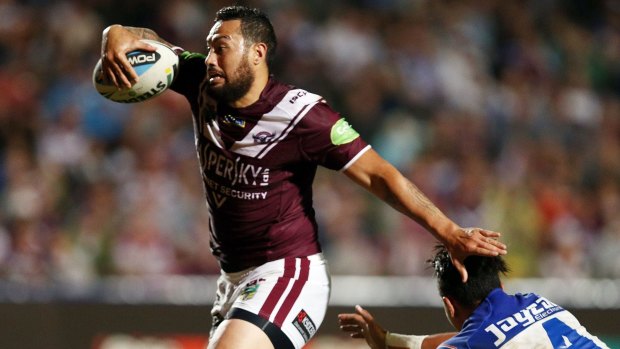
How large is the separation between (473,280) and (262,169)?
116 centimetres

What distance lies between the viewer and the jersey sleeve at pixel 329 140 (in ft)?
16.5

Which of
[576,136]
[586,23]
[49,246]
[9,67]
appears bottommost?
[49,246]

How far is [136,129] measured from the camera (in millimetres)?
10344

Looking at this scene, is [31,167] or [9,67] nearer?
[31,167]

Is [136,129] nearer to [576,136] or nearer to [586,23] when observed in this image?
[576,136]

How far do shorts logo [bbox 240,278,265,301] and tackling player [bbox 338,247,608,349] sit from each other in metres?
0.88

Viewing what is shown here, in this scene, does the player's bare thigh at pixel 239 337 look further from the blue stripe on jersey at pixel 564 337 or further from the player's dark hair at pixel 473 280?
the blue stripe on jersey at pixel 564 337

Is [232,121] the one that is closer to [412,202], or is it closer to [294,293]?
[294,293]

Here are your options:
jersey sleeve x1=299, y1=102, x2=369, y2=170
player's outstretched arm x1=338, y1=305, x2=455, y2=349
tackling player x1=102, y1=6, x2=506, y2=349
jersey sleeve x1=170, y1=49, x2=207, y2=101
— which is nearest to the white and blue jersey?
tackling player x1=102, y1=6, x2=506, y2=349

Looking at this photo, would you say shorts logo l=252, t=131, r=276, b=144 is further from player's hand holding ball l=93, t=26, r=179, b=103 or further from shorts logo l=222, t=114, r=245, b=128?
player's hand holding ball l=93, t=26, r=179, b=103

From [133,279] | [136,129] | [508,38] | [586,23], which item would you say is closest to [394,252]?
[133,279]

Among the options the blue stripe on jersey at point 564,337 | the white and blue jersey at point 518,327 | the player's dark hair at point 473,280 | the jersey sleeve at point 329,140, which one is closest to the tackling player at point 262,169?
the jersey sleeve at point 329,140

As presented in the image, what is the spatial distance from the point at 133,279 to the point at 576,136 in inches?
176

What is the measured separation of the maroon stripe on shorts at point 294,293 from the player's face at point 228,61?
0.90m
